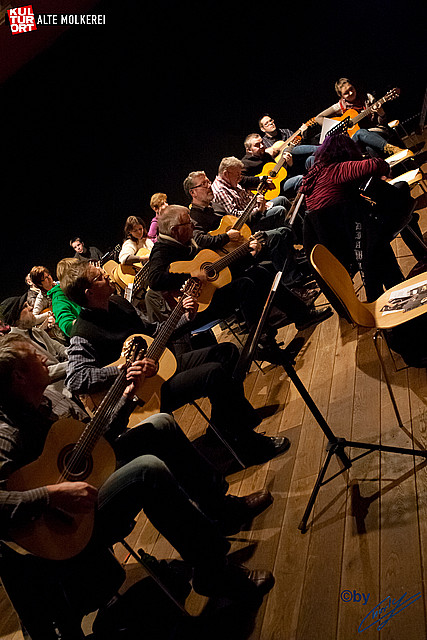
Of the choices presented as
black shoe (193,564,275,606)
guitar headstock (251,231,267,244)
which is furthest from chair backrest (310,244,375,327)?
guitar headstock (251,231,267,244)

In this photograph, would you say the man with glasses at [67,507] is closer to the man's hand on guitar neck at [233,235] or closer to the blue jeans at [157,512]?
the blue jeans at [157,512]

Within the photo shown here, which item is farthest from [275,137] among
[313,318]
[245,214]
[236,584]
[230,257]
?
[236,584]

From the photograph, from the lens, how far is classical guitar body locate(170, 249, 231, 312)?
142 inches

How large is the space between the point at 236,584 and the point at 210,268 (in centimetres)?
234

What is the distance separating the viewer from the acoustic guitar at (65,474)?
1579mm

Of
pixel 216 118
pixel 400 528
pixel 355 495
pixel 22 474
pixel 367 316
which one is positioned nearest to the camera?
pixel 22 474

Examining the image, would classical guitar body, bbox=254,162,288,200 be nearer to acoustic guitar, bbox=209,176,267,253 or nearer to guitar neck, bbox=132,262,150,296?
acoustic guitar, bbox=209,176,267,253

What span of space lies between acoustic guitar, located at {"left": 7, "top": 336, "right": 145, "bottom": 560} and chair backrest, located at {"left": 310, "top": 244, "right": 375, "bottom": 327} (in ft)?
3.65

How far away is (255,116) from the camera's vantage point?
8242 millimetres

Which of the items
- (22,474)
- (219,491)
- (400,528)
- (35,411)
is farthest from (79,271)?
(400,528)

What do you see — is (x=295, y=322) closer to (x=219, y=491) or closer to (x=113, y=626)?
(x=219, y=491)

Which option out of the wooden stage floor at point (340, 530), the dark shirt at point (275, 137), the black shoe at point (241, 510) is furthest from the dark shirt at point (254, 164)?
the black shoe at point (241, 510)

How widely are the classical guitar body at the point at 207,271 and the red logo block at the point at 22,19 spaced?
4829 millimetres

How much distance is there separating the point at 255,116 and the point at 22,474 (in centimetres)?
784
